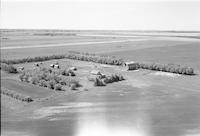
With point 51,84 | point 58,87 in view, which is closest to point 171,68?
point 58,87

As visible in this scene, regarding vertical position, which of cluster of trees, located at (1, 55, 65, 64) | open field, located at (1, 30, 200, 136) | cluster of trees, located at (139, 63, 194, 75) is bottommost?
open field, located at (1, 30, 200, 136)

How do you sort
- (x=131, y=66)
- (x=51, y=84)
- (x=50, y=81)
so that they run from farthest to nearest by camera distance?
(x=131, y=66), (x=50, y=81), (x=51, y=84)

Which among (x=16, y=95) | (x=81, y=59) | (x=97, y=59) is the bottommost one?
(x=16, y=95)

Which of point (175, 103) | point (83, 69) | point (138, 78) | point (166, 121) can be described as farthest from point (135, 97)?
point (83, 69)

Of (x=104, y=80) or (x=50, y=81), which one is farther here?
(x=104, y=80)

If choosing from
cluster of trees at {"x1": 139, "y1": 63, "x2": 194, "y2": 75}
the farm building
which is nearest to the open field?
cluster of trees at {"x1": 139, "y1": 63, "x2": 194, "y2": 75}

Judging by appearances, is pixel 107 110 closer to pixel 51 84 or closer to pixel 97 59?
pixel 51 84

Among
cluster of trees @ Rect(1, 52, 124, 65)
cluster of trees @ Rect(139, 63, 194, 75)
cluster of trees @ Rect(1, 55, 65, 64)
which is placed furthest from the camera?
cluster of trees @ Rect(1, 52, 124, 65)

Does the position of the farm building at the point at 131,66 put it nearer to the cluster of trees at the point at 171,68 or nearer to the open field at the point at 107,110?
the cluster of trees at the point at 171,68

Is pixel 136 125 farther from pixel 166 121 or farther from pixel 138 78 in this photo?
pixel 138 78

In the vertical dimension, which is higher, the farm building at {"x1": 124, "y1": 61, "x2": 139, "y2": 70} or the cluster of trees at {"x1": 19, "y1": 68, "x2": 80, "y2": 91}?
the farm building at {"x1": 124, "y1": 61, "x2": 139, "y2": 70}

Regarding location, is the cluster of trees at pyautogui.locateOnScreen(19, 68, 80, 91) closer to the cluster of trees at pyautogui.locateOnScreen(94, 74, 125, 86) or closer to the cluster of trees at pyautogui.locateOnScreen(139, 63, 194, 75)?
the cluster of trees at pyautogui.locateOnScreen(94, 74, 125, 86)
